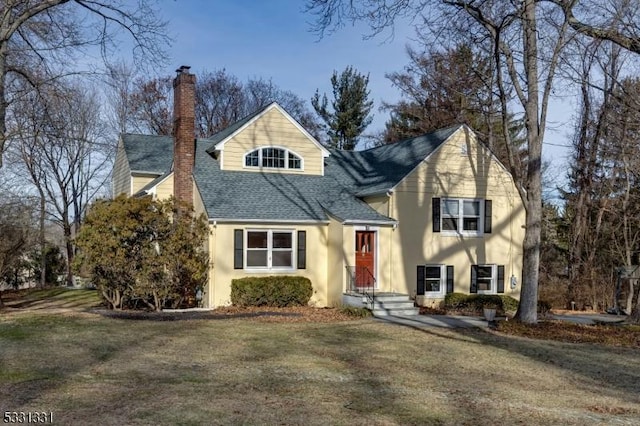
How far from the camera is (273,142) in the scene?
76.1 ft

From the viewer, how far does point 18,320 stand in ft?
50.0

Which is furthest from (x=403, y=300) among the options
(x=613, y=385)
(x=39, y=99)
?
(x=39, y=99)

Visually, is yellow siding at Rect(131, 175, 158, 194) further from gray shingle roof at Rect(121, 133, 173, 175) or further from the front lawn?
the front lawn

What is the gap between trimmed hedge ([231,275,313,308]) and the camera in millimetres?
19469

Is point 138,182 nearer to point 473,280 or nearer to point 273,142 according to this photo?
point 273,142

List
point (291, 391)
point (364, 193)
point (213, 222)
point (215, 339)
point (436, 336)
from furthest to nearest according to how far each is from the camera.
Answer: point (364, 193)
point (213, 222)
point (436, 336)
point (215, 339)
point (291, 391)

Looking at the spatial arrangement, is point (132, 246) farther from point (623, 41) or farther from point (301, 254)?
point (623, 41)

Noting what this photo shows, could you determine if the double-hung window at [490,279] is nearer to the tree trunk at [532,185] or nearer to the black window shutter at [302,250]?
the tree trunk at [532,185]

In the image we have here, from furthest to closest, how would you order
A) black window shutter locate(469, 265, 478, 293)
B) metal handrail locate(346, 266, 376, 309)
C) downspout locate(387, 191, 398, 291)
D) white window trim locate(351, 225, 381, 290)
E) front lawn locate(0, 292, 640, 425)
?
black window shutter locate(469, 265, 478, 293) → downspout locate(387, 191, 398, 291) → white window trim locate(351, 225, 381, 290) → metal handrail locate(346, 266, 376, 309) → front lawn locate(0, 292, 640, 425)

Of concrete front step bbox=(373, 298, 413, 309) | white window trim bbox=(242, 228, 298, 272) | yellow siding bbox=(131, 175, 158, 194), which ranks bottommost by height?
concrete front step bbox=(373, 298, 413, 309)

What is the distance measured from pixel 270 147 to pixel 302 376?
14870 mm

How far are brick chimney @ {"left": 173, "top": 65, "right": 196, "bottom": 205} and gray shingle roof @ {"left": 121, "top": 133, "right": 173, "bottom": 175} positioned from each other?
8.58 feet

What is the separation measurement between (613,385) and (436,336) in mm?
5056

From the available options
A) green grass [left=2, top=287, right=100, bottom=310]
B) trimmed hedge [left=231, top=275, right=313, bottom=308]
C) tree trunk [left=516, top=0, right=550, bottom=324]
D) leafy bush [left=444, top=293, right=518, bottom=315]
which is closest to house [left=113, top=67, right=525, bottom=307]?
trimmed hedge [left=231, top=275, right=313, bottom=308]
